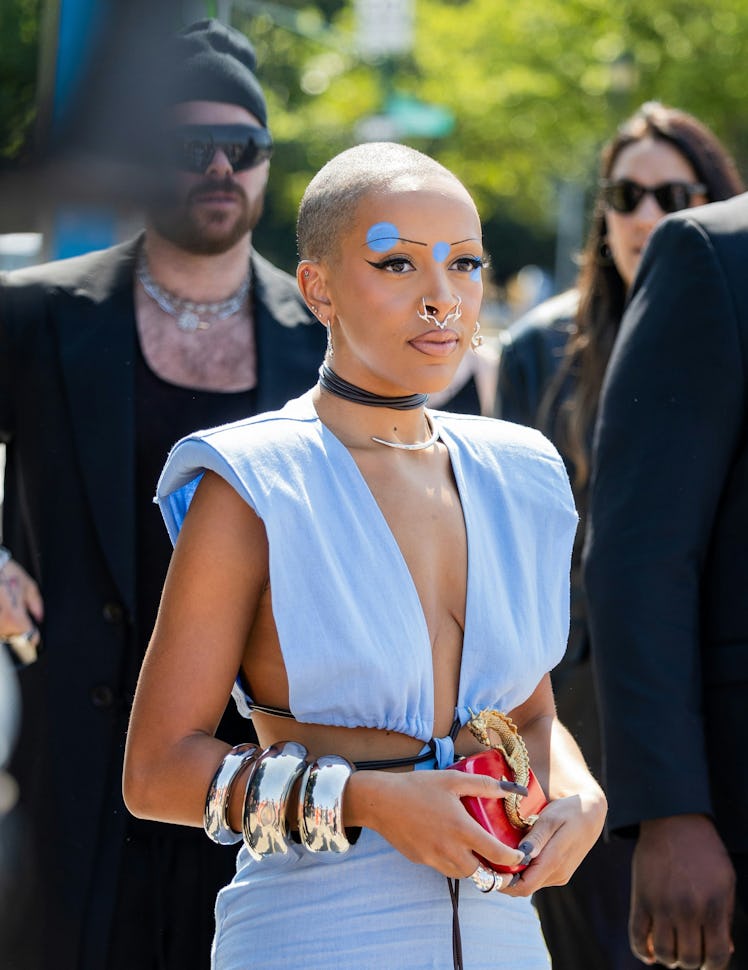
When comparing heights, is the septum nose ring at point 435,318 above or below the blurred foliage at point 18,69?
below

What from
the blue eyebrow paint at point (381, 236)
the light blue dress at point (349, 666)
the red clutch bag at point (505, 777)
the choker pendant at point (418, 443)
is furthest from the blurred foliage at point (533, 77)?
the red clutch bag at point (505, 777)

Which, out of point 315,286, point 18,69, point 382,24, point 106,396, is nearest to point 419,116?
point 382,24

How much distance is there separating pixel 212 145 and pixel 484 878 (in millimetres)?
2147

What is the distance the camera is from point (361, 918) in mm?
2096

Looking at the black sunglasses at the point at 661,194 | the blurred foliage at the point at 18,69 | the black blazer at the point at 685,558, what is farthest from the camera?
the black sunglasses at the point at 661,194

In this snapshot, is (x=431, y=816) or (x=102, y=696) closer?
(x=431, y=816)

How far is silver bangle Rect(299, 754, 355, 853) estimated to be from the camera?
196 centimetres

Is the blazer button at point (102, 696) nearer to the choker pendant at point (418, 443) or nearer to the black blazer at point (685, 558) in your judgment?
the black blazer at point (685, 558)

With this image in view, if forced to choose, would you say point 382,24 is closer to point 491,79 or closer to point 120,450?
point 491,79

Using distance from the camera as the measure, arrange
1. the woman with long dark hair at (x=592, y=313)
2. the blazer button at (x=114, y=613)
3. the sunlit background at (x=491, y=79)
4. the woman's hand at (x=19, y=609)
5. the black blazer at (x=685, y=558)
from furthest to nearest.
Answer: the sunlit background at (x=491, y=79)
the woman with long dark hair at (x=592, y=313)
the blazer button at (x=114, y=613)
the woman's hand at (x=19, y=609)
the black blazer at (x=685, y=558)

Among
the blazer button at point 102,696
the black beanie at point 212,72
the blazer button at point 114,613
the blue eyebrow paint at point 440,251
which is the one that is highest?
the black beanie at point 212,72

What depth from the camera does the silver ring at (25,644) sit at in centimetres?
338

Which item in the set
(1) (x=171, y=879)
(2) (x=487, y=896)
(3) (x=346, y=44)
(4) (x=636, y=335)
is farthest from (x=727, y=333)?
(3) (x=346, y=44)

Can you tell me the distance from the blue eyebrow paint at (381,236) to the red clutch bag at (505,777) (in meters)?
0.69
